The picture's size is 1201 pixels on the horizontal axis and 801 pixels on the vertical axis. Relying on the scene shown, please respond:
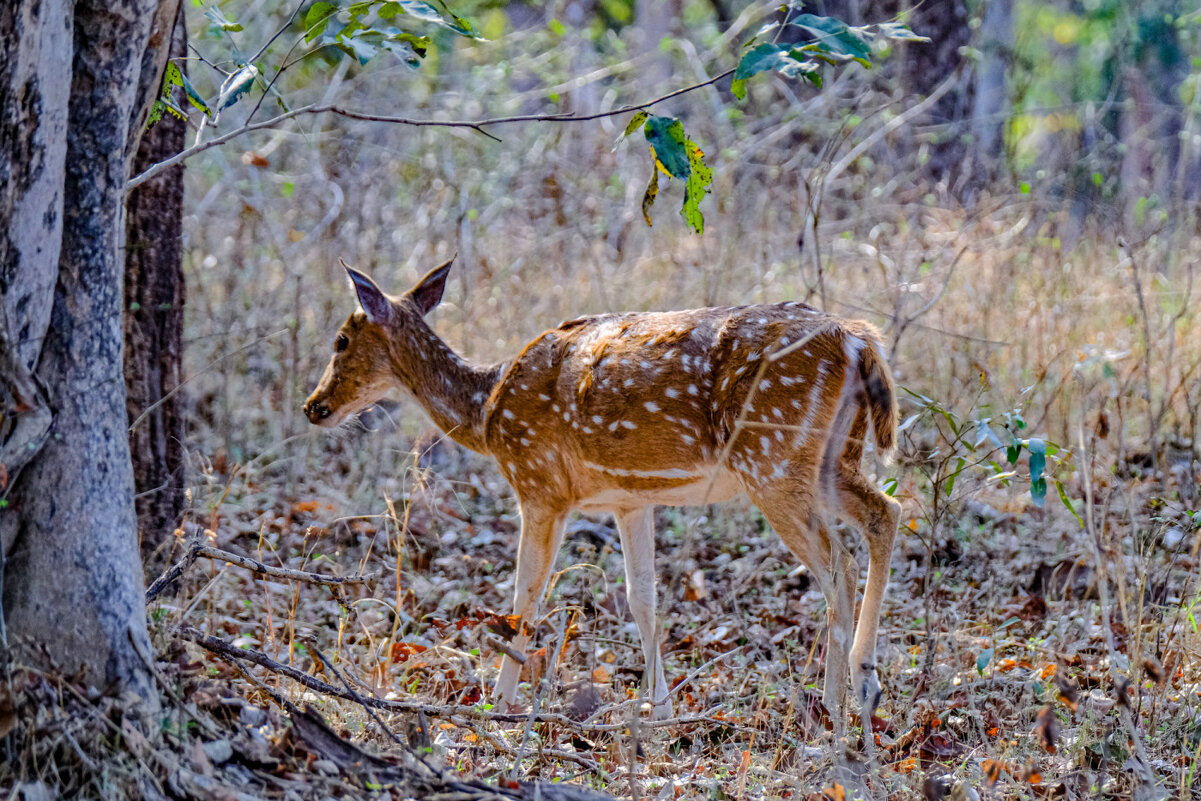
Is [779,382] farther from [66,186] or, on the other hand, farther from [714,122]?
[714,122]

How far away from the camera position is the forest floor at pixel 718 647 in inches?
148

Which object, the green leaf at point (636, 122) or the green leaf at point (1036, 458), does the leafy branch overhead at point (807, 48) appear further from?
the green leaf at point (1036, 458)

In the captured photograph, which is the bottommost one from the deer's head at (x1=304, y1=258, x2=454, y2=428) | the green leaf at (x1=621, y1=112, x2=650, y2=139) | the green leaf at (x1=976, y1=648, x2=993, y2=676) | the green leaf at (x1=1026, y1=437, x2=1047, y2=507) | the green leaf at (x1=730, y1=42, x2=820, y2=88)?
the green leaf at (x1=976, y1=648, x2=993, y2=676)

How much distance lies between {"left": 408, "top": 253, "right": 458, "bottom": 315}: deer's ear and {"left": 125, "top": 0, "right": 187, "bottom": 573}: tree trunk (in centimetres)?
113

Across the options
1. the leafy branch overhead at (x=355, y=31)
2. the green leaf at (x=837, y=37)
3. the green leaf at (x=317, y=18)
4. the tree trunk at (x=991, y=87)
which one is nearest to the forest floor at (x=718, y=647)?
the green leaf at (x=837, y=37)

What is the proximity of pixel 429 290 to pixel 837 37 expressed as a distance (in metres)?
3.14

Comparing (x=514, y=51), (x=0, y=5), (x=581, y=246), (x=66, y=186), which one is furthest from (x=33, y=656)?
(x=514, y=51)

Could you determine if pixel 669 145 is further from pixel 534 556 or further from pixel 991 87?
pixel 991 87

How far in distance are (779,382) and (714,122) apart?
7589 mm

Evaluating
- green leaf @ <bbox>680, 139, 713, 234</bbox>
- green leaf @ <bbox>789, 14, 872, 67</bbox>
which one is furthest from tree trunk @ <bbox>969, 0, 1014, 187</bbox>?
green leaf @ <bbox>789, 14, 872, 67</bbox>

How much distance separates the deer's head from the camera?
19.5 ft

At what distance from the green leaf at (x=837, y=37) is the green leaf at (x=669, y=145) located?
0.45 metres

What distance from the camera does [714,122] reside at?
11766 mm

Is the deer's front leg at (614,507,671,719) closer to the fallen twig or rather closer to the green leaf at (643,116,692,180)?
the fallen twig
